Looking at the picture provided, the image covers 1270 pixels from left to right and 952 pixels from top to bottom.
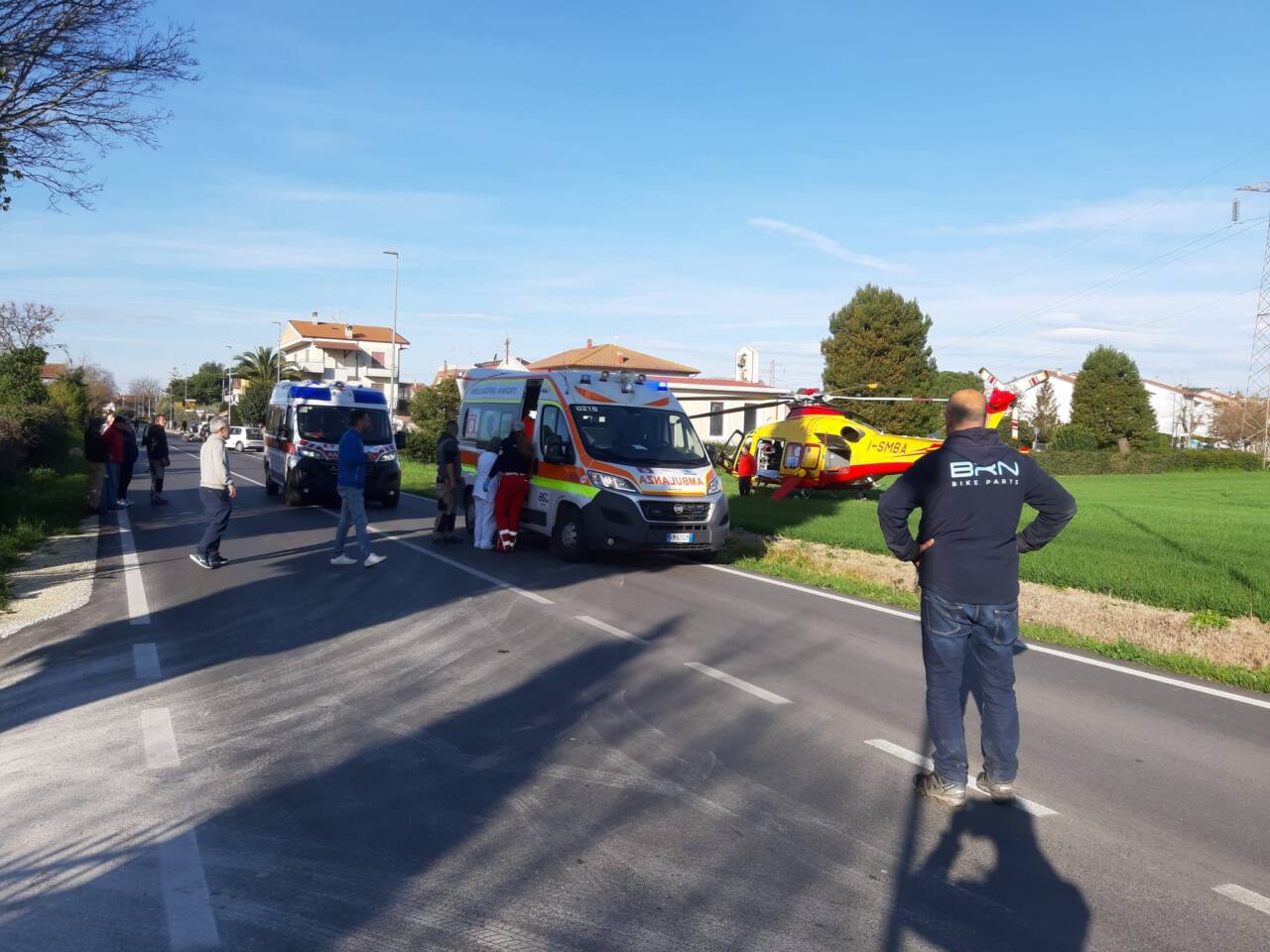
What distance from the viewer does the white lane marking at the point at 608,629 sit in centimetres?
944

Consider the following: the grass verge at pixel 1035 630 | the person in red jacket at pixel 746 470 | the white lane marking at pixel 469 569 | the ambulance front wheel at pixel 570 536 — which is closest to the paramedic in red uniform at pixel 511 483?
the ambulance front wheel at pixel 570 536

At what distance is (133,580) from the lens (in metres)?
12.4

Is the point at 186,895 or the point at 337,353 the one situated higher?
the point at 337,353

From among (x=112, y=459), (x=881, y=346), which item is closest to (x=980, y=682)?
(x=112, y=459)

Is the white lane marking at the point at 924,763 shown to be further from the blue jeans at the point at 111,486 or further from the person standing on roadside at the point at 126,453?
the blue jeans at the point at 111,486

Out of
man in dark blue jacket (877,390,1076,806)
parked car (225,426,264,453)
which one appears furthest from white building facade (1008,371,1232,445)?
man in dark blue jacket (877,390,1076,806)

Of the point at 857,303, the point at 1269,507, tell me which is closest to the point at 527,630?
the point at 1269,507

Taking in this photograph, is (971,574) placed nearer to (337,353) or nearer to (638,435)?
(638,435)

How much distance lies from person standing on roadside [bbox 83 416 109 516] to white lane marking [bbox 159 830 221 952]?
1654 centimetres

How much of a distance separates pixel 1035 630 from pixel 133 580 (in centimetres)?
989

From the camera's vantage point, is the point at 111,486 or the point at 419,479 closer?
the point at 111,486

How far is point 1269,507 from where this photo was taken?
33.7 m

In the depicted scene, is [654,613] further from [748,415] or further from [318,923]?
[748,415]

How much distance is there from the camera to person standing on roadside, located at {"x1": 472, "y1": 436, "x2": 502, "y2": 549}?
1536cm
